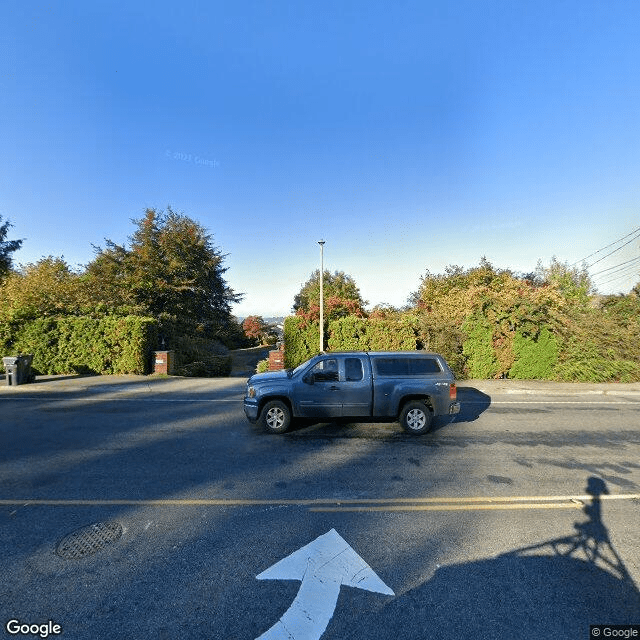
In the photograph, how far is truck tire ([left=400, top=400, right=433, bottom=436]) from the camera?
7629mm

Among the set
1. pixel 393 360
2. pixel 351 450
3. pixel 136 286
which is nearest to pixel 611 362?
pixel 393 360

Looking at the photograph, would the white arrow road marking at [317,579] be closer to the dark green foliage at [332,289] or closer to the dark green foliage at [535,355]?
the dark green foliage at [535,355]

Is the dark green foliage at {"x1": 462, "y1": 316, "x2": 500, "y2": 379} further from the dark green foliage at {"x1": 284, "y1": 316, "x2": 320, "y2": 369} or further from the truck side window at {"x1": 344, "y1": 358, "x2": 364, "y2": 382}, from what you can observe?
the truck side window at {"x1": 344, "y1": 358, "x2": 364, "y2": 382}

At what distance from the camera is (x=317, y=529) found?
13.1 feet

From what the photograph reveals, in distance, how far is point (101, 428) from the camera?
8.10 metres

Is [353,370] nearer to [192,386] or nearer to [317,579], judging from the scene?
[317,579]

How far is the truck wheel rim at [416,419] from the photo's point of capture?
765 centimetres

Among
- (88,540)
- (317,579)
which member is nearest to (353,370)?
(317,579)

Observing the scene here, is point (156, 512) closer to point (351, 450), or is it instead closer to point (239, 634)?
point (239, 634)

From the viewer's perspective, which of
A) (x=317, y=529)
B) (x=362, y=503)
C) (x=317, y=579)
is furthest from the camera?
(x=362, y=503)

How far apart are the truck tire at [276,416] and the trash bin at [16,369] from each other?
1184cm

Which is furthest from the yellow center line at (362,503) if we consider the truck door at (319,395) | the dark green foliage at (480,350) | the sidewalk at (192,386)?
the dark green foliage at (480,350)

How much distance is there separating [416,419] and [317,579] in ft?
16.3

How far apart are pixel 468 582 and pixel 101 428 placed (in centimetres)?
812
